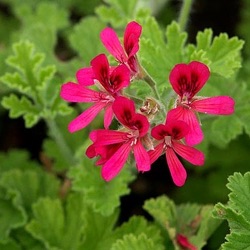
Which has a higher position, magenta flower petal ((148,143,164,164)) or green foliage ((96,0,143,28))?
green foliage ((96,0,143,28))

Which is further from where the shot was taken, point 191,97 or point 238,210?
point 238,210

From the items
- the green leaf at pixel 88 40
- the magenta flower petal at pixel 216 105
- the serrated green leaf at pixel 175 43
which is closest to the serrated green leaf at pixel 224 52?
the serrated green leaf at pixel 175 43

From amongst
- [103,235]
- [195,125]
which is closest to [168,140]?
[195,125]

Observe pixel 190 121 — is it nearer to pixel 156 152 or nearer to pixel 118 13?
pixel 156 152

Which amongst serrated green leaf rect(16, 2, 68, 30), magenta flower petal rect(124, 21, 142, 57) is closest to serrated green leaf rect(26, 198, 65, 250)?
magenta flower petal rect(124, 21, 142, 57)

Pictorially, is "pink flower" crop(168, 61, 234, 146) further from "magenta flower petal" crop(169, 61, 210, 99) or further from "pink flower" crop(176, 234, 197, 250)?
"pink flower" crop(176, 234, 197, 250)

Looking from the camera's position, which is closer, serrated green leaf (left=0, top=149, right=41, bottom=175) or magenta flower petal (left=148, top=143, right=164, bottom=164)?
magenta flower petal (left=148, top=143, right=164, bottom=164)

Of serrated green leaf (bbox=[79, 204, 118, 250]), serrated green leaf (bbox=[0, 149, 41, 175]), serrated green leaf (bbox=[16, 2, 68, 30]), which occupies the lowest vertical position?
serrated green leaf (bbox=[79, 204, 118, 250])

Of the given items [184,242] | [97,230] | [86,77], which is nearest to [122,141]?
[86,77]
